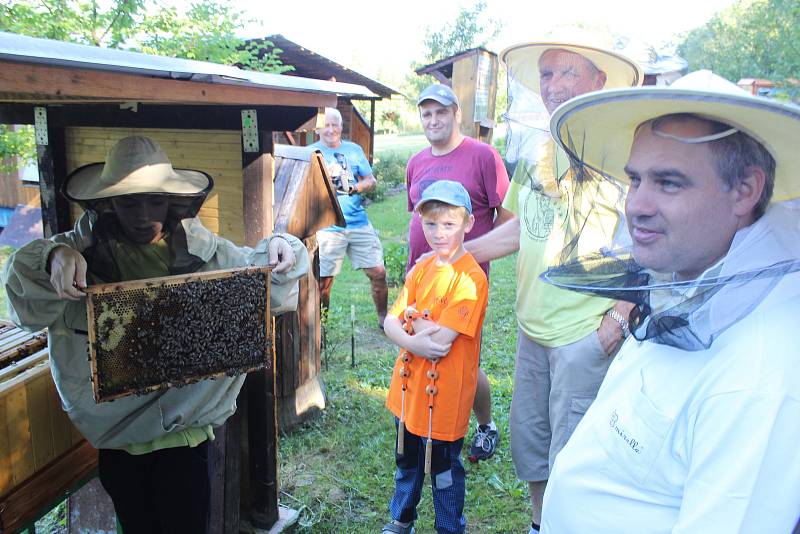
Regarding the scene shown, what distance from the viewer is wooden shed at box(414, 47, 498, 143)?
5379 mm

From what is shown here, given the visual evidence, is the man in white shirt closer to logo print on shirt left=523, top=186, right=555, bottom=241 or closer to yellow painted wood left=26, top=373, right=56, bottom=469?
logo print on shirt left=523, top=186, right=555, bottom=241

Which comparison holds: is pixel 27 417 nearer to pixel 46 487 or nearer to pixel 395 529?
pixel 46 487

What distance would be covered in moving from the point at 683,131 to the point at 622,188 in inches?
18.0

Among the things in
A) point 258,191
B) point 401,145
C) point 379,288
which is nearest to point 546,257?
point 258,191

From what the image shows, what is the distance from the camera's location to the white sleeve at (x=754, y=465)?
0.95 metres

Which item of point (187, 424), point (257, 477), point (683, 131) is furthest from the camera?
point (257, 477)

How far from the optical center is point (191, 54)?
21.6 feet

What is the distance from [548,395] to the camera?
104 inches

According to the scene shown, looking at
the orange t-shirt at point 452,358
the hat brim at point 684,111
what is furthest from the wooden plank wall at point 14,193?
the hat brim at point 684,111

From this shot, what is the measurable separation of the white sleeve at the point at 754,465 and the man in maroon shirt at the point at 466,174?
2.52 metres

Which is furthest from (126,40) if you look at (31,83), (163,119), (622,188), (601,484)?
(601,484)

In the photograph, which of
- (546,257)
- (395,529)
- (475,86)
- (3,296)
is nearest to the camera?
(546,257)

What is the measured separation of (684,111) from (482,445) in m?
2.93

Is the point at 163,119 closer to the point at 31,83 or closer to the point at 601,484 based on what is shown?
the point at 31,83
